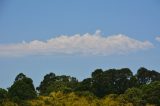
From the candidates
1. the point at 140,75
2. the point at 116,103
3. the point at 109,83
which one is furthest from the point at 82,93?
→ the point at 140,75

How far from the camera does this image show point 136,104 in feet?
142

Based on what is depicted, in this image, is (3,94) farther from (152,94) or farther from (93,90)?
(152,94)

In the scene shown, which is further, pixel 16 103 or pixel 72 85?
pixel 72 85

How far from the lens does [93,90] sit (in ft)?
171

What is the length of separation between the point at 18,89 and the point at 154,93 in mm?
12058

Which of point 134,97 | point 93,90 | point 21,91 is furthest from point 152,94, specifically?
point 21,91

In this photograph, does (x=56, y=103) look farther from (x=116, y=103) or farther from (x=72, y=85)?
(x=72, y=85)

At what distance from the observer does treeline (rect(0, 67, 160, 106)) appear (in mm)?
41344

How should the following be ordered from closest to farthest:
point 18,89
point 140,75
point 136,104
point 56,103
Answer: point 56,103 < point 136,104 < point 18,89 < point 140,75

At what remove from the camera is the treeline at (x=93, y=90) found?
41.3 meters

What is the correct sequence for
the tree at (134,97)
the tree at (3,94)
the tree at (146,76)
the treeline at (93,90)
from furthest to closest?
the tree at (146,76) → the tree at (3,94) → the tree at (134,97) → the treeline at (93,90)

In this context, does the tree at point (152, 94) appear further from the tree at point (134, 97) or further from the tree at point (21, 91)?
the tree at point (21, 91)

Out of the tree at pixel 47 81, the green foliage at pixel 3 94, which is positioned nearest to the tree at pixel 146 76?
the tree at pixel 47 81

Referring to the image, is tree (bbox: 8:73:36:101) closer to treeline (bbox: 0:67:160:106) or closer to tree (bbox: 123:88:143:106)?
treeline (bbox: 0:67:160:106)
